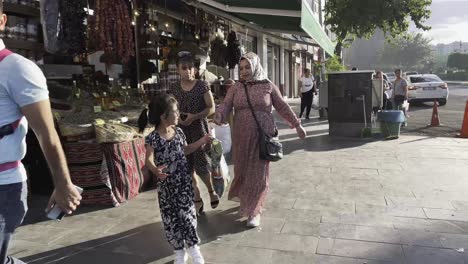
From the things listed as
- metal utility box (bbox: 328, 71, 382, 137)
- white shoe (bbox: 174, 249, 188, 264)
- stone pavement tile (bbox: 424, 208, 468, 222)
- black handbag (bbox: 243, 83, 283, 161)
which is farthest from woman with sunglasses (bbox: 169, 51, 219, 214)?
metal utility box (bbox: 328, 71, 382, 137)

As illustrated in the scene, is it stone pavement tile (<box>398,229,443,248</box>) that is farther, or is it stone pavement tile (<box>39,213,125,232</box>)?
stone pavement tile (<box>39,213,125,232</box>)

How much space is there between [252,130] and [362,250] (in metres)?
1.52

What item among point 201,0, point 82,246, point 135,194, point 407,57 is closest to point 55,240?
point 82,246

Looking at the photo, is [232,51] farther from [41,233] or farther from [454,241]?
Result: [454,241]

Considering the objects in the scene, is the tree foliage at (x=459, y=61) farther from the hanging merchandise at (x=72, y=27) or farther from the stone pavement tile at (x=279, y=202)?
the hanging merchandise at (x=72, y=27)

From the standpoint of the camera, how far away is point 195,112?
421cm

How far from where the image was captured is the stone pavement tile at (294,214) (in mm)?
4398

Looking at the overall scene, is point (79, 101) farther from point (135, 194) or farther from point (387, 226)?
point (387, 226)

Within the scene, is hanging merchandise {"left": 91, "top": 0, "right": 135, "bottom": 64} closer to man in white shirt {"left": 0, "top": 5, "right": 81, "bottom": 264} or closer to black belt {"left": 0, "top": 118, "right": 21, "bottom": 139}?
man in white shirt {"left": 0, "top": 5, "right": 81, "bottom": 264}

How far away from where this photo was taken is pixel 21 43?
17.8 feet

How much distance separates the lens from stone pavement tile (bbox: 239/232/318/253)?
3666mm

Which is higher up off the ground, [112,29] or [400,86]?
[112,29]

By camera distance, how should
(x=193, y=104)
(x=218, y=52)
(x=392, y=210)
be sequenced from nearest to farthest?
(x=193, y=104) → (x=392, y=210) → (x=218, y=52)

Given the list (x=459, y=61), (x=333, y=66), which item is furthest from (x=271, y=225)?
(x=459, y=61)
